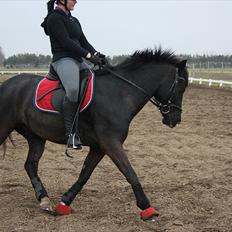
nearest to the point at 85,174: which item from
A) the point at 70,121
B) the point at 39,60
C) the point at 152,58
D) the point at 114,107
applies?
the point at 70,121

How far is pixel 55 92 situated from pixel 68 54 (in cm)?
56

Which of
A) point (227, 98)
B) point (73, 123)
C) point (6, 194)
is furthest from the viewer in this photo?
point (227, 98)

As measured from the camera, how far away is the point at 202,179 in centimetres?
719

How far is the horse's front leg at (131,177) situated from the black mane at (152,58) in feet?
3.97

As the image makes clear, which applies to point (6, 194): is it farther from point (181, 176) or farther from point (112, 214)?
point (181, 176)

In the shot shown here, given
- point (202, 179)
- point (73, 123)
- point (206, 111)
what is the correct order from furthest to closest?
point (206, 111)
point (202, 179)
point (73, 123)

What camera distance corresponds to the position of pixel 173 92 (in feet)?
18.6

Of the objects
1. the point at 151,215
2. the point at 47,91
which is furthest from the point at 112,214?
the point at 47,91

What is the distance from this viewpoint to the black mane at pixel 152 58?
579cm

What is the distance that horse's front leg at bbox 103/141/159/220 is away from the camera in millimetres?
5152

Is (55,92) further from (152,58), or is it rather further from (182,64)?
(182,64)

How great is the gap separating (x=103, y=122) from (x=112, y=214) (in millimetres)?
1282

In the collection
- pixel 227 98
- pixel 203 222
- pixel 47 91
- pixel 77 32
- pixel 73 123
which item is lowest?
pixel 227 98

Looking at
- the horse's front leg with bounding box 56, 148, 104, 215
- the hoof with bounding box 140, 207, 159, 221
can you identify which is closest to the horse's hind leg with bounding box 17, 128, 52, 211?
the horse's front leg with bounding box 56, 148, 104, 215
